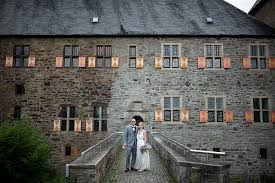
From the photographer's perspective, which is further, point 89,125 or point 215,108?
point 215,108

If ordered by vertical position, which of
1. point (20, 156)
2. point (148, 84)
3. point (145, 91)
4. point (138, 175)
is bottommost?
point (138, 175)

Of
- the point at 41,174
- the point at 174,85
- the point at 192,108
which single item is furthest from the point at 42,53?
the point at 41,174

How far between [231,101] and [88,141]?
7832mm

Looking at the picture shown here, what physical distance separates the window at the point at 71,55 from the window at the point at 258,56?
9548 mm

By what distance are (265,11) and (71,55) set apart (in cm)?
1170

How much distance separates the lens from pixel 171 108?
669 inches

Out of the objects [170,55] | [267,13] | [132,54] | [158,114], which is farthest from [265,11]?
[158,114]

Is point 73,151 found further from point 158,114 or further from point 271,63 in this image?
point 271,63

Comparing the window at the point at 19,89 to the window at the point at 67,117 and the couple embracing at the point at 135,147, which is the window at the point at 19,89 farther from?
the couple embracing at the point at 135,147

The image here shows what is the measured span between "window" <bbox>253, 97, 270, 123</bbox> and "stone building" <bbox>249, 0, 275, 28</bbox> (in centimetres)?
449

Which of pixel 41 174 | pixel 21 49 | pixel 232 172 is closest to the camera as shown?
pixel 41 174

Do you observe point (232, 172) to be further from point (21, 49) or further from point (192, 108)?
point (21, 49)

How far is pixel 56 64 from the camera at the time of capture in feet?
56.9

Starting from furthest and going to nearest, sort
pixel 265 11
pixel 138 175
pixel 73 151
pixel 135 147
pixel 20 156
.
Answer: pixel 265 11, pixel 73 151, pixel 135 147, pixel 138 175, pixel 20 156
